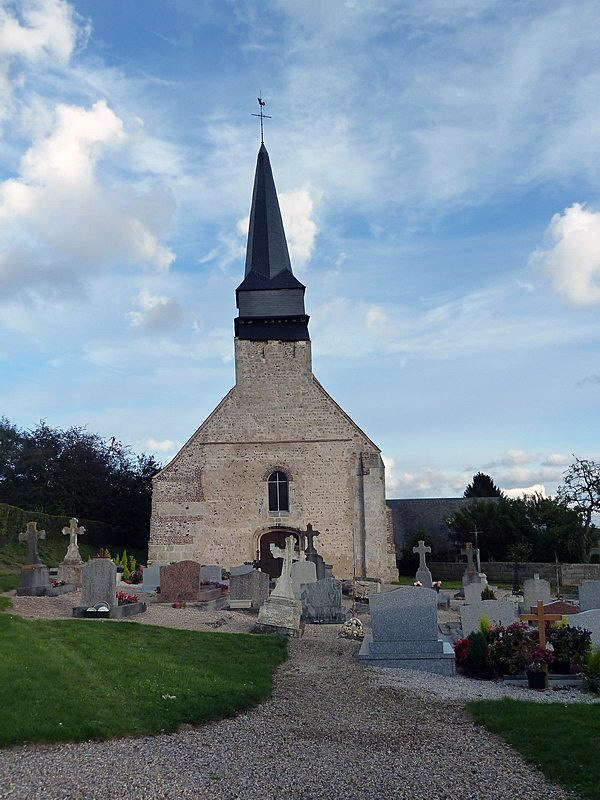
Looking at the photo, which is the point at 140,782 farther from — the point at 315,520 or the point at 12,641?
the point at 315,520

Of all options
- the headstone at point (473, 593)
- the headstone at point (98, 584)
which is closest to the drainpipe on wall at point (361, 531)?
the headstone at point (473, 593)

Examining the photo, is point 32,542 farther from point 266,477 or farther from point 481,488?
point 481,488

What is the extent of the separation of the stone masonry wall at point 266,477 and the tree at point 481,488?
2315 centimetres

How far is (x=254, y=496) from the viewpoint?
2606cm

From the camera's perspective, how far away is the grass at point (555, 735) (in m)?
5.17

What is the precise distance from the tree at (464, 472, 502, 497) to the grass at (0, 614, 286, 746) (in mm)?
37680

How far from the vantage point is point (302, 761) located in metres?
5.61

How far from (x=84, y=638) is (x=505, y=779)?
264 inches

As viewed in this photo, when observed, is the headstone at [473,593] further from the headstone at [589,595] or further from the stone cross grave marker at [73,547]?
the stone cross grave marker at [73,547]

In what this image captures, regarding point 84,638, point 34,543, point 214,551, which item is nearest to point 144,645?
point 84,638

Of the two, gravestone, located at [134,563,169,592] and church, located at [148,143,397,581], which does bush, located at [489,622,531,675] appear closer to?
gravestone, located at [134,563,169,592]

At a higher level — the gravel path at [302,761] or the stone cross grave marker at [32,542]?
the stone cross grave marker at [32,542]

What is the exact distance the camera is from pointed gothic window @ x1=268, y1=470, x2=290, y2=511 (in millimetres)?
26141

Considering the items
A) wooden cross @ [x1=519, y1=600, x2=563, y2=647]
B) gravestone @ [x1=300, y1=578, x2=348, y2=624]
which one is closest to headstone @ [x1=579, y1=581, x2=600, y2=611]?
wooden cross @ [x1=519, y1=600, x2=563, y2=647]
